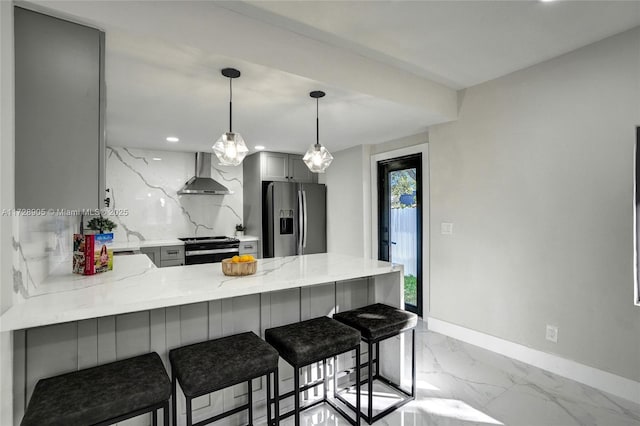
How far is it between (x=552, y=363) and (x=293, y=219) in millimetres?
3462

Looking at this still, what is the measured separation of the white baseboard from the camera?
7.40ft

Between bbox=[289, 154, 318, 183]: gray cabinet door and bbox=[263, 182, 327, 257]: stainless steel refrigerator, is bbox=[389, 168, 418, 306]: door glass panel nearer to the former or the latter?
bbox=[263, 182, 327, 257]: stainless steel refrigerator

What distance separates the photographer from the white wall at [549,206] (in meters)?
2.28

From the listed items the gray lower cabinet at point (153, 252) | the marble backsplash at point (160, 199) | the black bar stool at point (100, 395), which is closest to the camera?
the black bar stool at point (100, 395)

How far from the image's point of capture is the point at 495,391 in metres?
2.36

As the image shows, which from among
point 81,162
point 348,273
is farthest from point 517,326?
point 81,162

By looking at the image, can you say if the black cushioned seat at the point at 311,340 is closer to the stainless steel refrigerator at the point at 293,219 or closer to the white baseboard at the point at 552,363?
the white baseboard at the point at 552,363

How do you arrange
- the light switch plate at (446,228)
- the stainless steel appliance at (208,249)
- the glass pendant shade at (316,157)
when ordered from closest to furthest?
the glass pendant shade at (316,157) → the light switch plate at (446,228) → the stainless steel appliance at (208,249)

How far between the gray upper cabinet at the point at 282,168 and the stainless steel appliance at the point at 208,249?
1132mm

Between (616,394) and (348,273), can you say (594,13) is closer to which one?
(348,273)

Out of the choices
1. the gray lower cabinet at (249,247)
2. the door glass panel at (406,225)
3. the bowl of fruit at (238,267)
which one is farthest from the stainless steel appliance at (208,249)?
the bowl of fruit at (238,267)

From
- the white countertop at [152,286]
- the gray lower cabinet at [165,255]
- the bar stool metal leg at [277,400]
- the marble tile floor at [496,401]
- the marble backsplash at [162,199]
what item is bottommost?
the marble tile floor at [496,401]

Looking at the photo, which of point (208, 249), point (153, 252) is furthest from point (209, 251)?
point (153, 252)

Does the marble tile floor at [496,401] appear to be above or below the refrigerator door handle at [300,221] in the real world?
below
